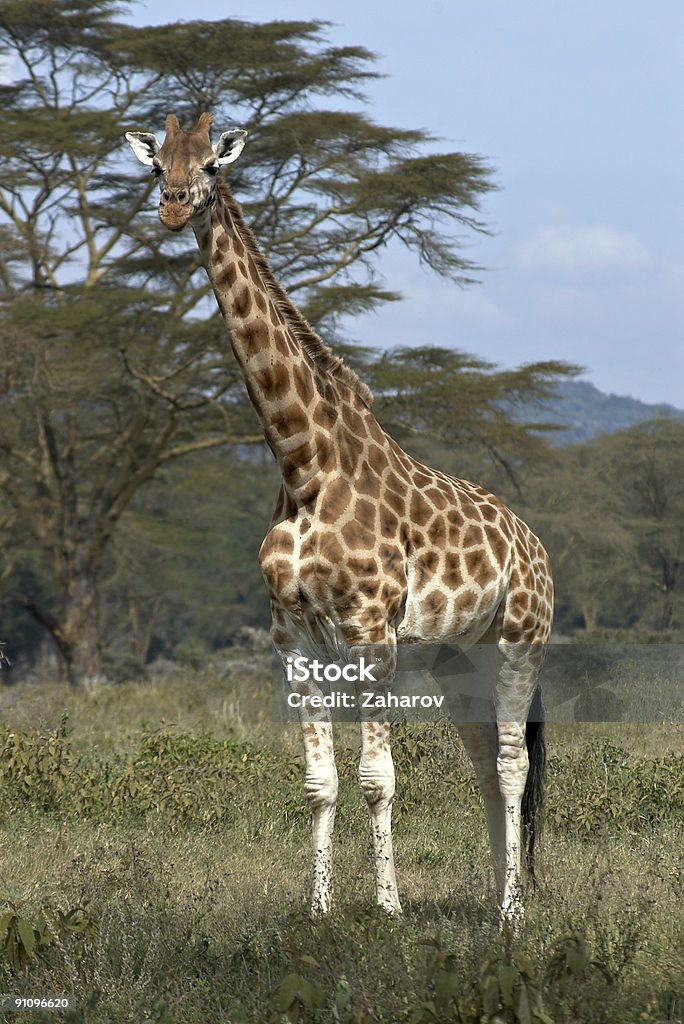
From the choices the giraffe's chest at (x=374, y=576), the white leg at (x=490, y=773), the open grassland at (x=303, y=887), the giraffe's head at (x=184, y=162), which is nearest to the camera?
the open grassland at (x=303, y=887)

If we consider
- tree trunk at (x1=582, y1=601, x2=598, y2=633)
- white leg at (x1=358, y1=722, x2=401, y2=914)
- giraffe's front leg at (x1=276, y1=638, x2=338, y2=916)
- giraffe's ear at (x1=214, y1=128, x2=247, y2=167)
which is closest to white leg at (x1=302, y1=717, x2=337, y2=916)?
giraffe's front leg at (x1=276, y1=638, x2=338, y2=916)

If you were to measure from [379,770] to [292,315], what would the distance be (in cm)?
181

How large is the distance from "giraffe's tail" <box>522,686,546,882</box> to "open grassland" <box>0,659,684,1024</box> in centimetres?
16

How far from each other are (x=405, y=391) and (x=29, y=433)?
22.3ft

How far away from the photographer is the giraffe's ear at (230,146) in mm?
4902

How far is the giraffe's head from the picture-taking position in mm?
4664

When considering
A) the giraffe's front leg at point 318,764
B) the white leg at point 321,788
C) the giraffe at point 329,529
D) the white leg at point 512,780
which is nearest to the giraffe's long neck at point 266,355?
the giraffe at point 329,529

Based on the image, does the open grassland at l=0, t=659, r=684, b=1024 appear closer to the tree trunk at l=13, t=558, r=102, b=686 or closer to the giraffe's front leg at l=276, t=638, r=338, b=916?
the giraffe's front leg at l=276, t=638, r=338, b=916

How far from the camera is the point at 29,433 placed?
22188mm

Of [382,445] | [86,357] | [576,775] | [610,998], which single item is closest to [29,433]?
[86,357]

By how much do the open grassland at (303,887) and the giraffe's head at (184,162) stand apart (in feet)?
8.02

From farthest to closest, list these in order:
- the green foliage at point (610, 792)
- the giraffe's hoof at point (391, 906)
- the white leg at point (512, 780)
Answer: the green foliage at point (610, 792), the white leg at point (512, 780), the giraffe's hoof at point (391, 906)

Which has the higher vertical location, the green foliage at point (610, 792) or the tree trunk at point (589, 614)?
the tree trunk at point (589, 614)

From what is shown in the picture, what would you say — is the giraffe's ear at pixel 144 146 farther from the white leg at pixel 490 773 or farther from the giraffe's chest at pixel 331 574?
the white leg at pixel 490 773
